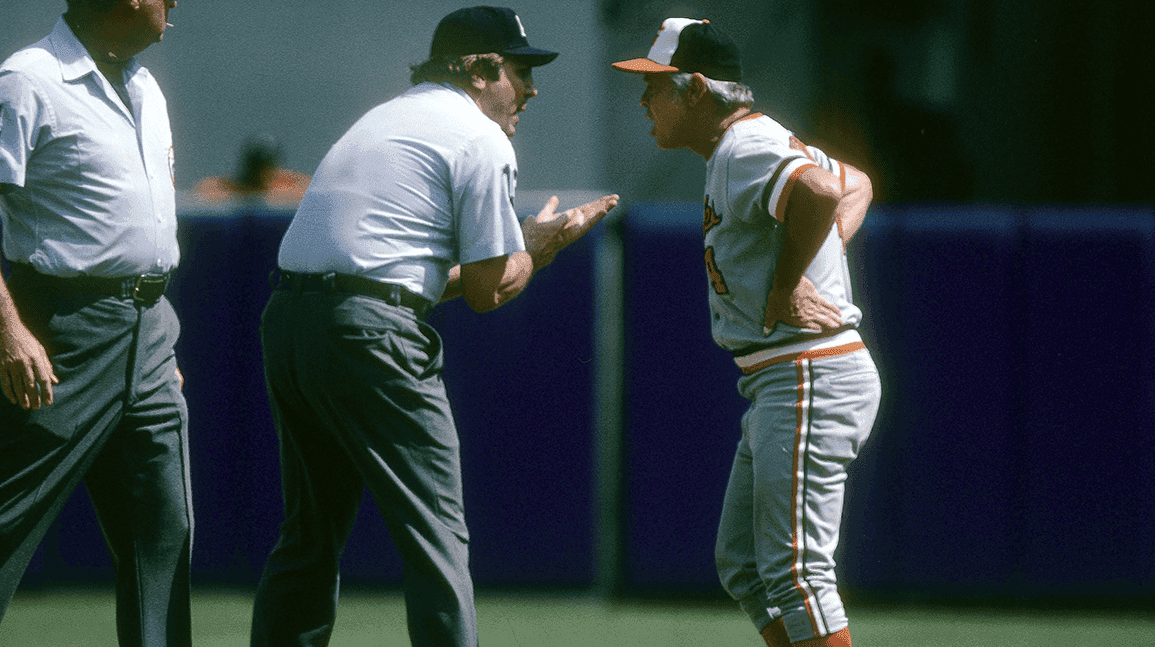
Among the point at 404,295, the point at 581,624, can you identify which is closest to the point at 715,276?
the point at 404,295

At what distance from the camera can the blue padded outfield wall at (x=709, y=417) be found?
4664 millimetres

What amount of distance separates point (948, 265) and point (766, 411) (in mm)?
1987

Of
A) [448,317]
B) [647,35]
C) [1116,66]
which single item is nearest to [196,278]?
[448,317]

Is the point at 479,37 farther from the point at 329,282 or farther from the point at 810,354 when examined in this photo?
the point at 810,354

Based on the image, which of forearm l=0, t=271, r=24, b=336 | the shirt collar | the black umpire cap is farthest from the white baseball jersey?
forearm l=0, t=271, r=24, b=336

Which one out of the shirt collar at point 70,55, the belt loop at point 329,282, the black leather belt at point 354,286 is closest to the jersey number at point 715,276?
the black leather belt at point 354,286

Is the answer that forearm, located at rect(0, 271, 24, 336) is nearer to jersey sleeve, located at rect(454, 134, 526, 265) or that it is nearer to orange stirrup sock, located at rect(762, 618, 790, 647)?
jersey sleeve, located at rect(454, 134, 526, 265)

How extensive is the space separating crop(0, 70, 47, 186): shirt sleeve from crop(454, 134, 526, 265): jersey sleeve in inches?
35.5

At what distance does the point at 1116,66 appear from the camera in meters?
6.27

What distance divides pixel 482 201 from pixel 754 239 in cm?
68

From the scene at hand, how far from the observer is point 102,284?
2.77 metres

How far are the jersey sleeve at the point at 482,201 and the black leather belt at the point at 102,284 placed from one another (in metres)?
0.73

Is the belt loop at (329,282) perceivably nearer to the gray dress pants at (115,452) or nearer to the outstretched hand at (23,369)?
the gray dress pants at (115,452)

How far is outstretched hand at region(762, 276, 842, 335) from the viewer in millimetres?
2943
